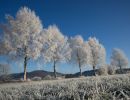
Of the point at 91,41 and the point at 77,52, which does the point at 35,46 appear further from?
the point at 91,41

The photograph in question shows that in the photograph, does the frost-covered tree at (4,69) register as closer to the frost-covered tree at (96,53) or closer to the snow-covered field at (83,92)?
the frost-covered tree at (96,53)

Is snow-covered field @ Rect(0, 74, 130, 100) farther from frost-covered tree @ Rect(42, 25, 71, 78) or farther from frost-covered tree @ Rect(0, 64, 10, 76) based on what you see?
frost-covered tree @ Rect(0, 64, 10, 76)

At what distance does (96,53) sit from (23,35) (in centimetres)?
3044

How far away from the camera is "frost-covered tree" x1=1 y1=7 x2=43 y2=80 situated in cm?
2970

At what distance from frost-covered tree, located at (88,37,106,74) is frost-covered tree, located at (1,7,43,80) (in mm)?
26459

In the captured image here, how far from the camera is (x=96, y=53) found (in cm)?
5691

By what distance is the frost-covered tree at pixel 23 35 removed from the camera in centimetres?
2970

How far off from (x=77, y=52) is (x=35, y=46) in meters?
22.7

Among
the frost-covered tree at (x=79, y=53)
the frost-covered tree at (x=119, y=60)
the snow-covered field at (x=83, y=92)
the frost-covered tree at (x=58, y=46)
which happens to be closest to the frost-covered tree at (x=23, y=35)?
the frost-covered tree at (x=58, y=46)

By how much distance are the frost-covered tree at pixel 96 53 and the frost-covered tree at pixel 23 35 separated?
2646cm

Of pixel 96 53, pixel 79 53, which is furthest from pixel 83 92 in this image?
Result: pixel 96 53

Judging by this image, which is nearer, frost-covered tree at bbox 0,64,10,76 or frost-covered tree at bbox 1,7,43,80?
frost-covered tree at bbox 1,7,43,80

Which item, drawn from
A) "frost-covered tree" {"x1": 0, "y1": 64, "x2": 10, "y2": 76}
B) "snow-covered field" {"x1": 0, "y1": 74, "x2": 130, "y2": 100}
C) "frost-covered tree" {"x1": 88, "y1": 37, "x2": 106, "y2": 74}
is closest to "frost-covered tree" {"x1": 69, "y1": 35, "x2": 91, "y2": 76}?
"frost-covered tree" {"x1": 88, "y1": 37, "x2": 106, "y2": 74}

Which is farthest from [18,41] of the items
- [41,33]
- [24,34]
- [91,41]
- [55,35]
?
[91,41]
